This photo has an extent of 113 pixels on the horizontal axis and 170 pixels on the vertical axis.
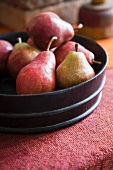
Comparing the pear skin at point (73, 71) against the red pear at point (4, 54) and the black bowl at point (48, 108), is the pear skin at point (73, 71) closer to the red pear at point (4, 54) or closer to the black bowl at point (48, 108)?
the black bowl at point (48, 108)

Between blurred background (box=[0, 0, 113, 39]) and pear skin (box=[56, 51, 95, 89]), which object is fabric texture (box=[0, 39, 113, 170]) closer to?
pear skin (box=[56, 51, 95, 89])

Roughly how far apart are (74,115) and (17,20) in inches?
23.5

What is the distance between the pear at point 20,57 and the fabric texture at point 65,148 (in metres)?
0.13

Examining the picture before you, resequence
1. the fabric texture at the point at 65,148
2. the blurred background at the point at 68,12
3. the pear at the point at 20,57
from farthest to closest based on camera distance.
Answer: the blurred background at the point at 68,12 → the pear at the point at 20,57 → the fabric texture at the point at 65,148

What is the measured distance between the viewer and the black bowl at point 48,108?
519mm

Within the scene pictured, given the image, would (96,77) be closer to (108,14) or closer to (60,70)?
(60,70)

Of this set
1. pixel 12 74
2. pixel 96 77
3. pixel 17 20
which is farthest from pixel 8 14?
pixel 96 77

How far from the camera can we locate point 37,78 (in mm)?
554

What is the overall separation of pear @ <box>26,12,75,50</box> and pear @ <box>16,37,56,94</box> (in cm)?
7

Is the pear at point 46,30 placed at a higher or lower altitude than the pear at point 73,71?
higher

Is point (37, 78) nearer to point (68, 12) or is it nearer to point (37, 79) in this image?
point (37, 79)

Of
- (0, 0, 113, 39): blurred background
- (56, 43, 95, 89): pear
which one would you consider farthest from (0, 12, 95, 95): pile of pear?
(0, 0, 113, 39): blurred background

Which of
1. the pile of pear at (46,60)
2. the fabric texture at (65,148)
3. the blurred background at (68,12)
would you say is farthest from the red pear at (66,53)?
the blurred background at (68,12)

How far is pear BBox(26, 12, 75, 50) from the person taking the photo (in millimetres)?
639
